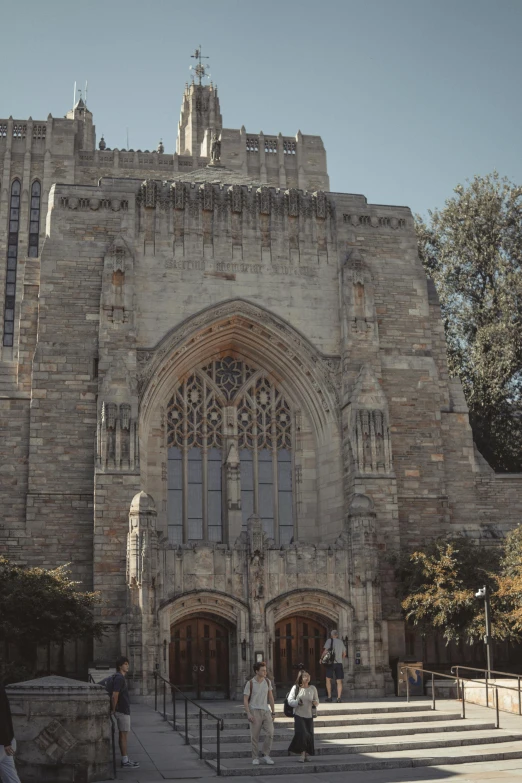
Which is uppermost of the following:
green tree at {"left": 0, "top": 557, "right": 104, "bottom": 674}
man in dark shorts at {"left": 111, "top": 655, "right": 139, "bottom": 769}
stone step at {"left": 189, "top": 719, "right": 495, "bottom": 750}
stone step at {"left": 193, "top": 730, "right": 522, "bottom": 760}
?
green tree at {"left": 0, "top": 557, "right": 104, "bottom": 674}

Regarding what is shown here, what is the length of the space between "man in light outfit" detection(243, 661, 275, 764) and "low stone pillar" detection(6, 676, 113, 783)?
7.15 ft

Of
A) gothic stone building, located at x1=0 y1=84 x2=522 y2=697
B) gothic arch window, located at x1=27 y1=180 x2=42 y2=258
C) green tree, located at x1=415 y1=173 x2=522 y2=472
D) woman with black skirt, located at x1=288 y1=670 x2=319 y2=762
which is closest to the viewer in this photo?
woman with black skirt, located at x1=288 y1=670 x2=319 y2=762

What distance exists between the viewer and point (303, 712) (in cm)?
1494

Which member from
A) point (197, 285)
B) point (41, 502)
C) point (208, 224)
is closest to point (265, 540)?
point (41, 502)

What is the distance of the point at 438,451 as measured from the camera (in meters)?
27.4

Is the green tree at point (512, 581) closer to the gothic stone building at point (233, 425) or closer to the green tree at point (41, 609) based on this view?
the gothic stone building at point (233, 425)

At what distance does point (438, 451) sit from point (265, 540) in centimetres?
604

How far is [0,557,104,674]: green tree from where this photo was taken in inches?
822

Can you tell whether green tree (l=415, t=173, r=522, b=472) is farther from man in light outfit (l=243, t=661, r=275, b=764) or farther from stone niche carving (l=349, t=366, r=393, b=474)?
man in light outfit (l=243, t=661, r=275, b=764)

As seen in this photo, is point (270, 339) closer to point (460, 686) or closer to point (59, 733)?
point (460, 686)

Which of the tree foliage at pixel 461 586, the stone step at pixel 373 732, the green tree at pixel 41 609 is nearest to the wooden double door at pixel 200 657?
the green tree at pixel 41 609

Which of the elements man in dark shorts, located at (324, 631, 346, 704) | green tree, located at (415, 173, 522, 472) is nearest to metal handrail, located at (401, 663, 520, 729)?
man in dark shorts, located at (324, 631, 346, 704)

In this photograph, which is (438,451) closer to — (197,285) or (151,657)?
(197,285)

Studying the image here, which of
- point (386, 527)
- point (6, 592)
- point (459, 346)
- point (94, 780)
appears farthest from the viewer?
point (459, 346)
